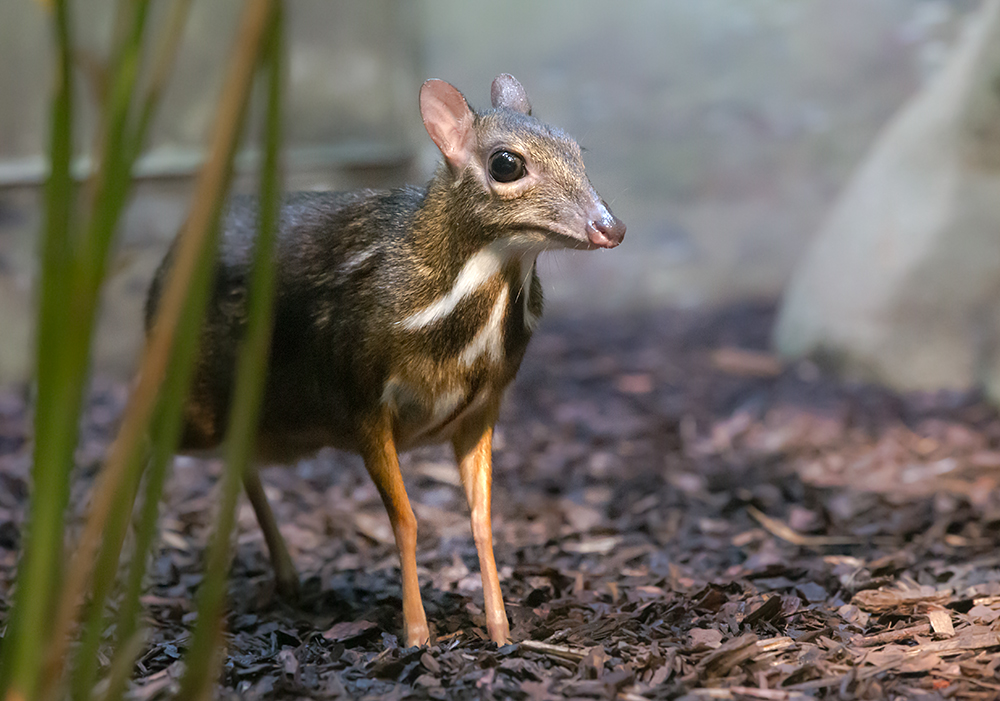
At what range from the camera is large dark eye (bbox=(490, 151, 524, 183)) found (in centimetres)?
→ 315

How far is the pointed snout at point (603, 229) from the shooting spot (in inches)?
118

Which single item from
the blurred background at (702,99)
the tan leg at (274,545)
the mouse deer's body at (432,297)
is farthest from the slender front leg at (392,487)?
the blurred background at (702,99)

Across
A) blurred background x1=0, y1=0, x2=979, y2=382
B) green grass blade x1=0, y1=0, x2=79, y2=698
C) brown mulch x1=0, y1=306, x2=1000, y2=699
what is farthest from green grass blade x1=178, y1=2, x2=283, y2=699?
blurred background x1=0, y1=0, x2=979, y2=382

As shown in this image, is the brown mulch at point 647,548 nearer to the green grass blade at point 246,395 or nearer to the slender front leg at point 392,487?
the slender front leg at point 392,487

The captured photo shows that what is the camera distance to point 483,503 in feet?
11.4

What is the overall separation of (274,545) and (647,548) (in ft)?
5.70

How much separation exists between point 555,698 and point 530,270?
1407mm

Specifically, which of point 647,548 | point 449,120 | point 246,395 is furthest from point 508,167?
point 647,548

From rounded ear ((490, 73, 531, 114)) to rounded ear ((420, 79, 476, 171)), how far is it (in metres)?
0.25

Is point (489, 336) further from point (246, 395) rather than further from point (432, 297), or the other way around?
point (246, 395)

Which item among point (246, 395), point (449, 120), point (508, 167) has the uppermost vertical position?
point (449, 120)

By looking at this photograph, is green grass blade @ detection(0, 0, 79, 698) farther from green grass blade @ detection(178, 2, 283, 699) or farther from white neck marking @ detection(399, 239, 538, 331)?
white neck marking @ detection(399, 239, 538, 331)

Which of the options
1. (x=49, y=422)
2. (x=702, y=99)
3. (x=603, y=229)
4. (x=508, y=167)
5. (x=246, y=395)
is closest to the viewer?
(x=49, y=422)

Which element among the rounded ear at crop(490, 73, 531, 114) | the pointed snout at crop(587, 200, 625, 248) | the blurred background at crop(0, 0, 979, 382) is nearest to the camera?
the pointed snout at crop(587, 200, 625, 248)
